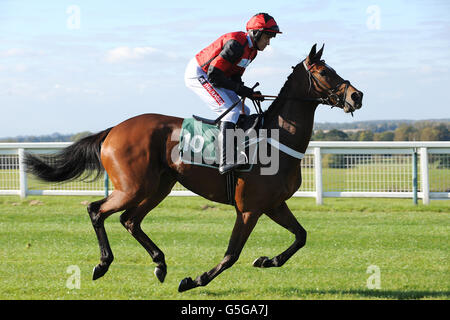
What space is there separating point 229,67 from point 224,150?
694 millimetres

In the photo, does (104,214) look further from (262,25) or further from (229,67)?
(262,25)

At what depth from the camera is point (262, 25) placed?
16.2 feet

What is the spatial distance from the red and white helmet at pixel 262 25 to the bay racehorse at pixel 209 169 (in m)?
0.38

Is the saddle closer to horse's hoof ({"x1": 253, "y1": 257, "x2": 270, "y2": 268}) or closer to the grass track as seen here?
horse's hoof ({"x1": 253, "y1": 257, "x2": 270, "y2": 268})

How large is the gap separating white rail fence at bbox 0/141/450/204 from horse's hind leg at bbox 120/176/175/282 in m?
5.35

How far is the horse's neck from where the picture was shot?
5020 mm

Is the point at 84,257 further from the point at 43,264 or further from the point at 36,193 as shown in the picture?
the point at 36,193

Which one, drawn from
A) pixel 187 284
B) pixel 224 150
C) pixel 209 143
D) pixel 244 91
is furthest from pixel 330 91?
pixel 187 284

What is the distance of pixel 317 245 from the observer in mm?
7414

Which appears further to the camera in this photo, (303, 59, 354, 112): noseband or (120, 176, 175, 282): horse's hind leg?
(120, 176, 175, 282): horse's hind leg

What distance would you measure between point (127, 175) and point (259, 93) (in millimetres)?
1348

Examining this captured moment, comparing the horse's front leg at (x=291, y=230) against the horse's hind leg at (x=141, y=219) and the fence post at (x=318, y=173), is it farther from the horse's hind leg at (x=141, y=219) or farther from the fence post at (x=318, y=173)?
the fence post at (x=318, y=173)

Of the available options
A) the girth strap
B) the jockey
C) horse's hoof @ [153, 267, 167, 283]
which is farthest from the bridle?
horse's hoof @ [153, 267, 167, 283]

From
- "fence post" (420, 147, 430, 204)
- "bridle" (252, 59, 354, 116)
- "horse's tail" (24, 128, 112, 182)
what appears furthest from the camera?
"fence post" (420, 147, 430, 204)
